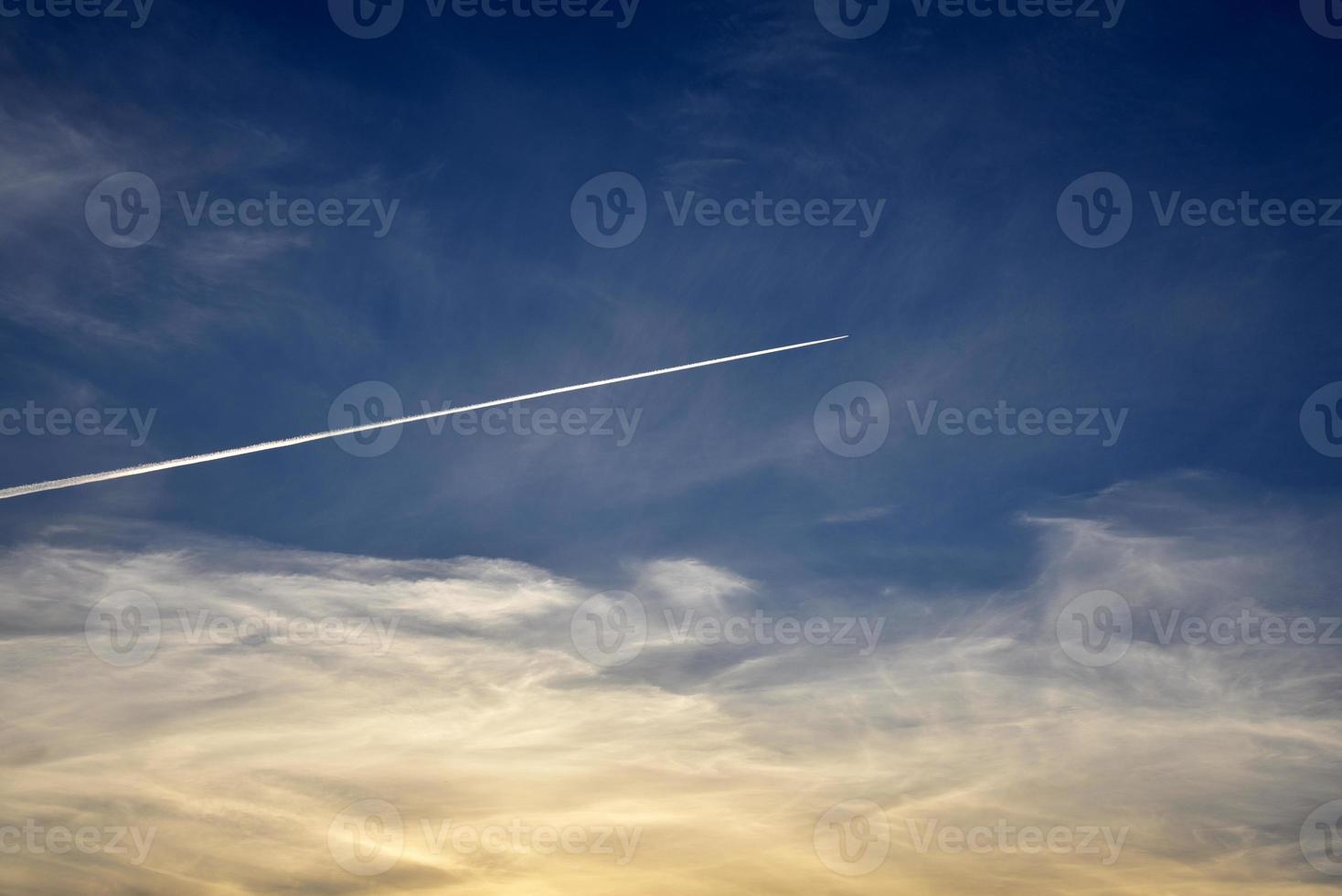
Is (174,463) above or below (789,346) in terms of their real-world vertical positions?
below

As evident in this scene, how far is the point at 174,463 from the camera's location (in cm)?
2220

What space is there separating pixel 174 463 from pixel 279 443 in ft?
9.15

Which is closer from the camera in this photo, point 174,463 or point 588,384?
point 174,463

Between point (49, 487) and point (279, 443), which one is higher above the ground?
point (279, 443)

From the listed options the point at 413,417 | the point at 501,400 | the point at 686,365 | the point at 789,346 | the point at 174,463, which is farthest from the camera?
the point at 789,346

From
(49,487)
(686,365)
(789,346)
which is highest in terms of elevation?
(789,346)

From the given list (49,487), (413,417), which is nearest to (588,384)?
(413,417)

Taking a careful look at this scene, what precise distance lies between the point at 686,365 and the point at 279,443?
24548 mm

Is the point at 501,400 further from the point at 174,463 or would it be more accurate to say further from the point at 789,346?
the point at 789,346

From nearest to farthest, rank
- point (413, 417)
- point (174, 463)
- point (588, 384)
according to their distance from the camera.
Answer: point (174, 463) < point (413, 417) < point (588, 384)

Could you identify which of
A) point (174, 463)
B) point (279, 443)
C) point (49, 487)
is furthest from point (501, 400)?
point (49, 487)

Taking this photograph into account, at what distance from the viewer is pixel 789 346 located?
182 feet

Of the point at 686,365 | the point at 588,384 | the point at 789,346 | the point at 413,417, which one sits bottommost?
the point at 413,417

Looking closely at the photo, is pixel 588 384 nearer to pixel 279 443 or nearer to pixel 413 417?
pixel 413 417
